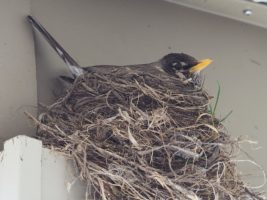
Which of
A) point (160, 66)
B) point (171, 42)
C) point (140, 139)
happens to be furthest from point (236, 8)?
point (140, 139)

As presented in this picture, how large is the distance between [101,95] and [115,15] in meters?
0.56

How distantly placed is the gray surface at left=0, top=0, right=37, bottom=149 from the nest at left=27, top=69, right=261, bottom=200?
80mm

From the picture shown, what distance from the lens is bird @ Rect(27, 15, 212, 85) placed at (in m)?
2.55

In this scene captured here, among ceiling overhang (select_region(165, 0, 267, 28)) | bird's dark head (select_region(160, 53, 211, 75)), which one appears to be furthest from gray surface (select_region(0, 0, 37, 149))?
ceiling overhang (select_region(165, 0, 267, 28))

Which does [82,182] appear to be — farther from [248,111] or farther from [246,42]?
[246,42]

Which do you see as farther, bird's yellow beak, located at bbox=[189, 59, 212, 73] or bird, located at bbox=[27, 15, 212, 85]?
bird's yellow beak, located at bbox=[189, 59, 212, 73]

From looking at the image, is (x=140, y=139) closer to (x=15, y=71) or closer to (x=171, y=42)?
(x=15, y=71)

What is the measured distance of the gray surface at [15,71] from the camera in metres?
2.33

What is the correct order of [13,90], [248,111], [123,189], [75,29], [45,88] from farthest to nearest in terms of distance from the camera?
[248,111] < [75,29] < [45,88] < [13,90] < [123,189]

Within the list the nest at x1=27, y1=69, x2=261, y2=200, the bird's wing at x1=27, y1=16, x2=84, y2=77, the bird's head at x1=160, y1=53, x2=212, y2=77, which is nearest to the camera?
the nest at x1=27, y1=69, x2=261, y2=200

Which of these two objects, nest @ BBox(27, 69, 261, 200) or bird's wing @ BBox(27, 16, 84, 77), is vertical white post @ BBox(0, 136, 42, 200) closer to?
nest @ BBox(27, 69, 261, 200)

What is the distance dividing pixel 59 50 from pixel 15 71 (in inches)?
8.4

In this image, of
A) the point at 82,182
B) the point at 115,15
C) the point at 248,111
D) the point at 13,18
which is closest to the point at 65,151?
the point at 82,182

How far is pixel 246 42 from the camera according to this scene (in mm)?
3150
